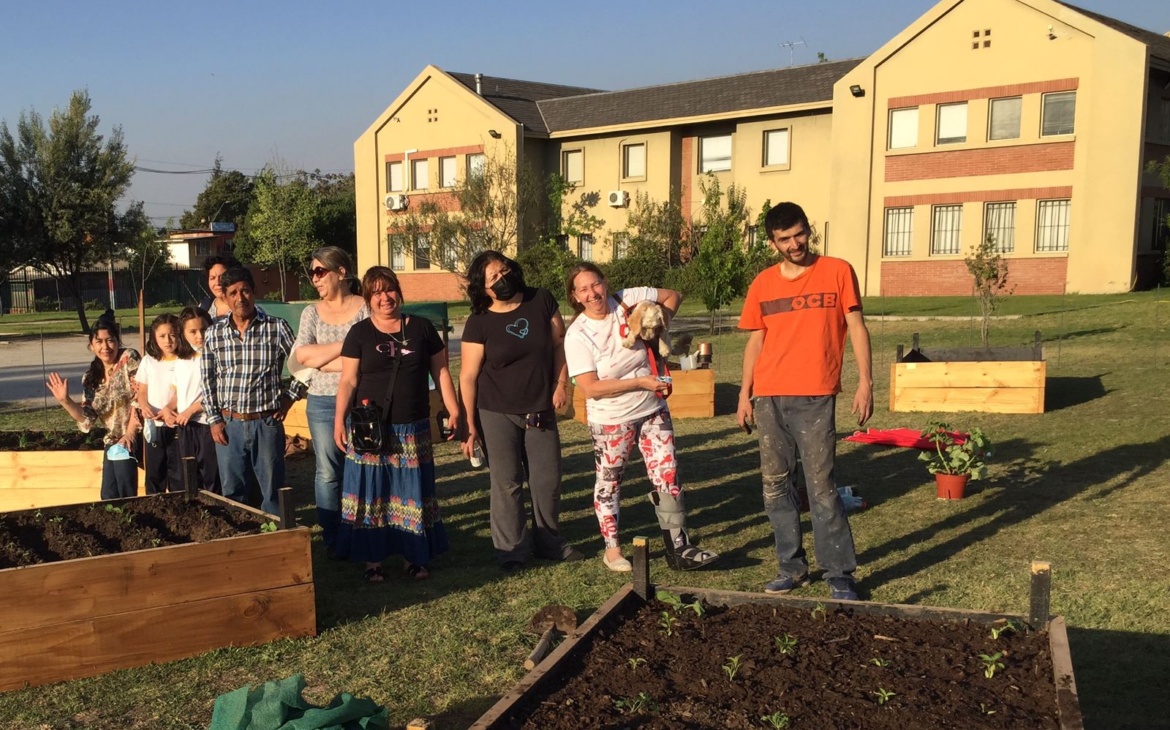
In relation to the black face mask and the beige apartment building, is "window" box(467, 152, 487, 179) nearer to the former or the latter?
the beige apartment building

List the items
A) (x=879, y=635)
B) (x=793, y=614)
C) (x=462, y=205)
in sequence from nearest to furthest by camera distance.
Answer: (x=879, y=635)
(x=793, y=614)
(x=462, y=205)

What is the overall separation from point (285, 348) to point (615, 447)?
2.06 meters

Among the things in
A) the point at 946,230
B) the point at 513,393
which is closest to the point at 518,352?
the point at 513,393

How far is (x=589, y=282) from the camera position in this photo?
18.4 feet

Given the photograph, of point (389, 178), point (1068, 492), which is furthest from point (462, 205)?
point (1068, 492)

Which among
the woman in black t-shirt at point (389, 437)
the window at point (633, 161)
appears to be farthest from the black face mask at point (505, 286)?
the window at point (633, 161)

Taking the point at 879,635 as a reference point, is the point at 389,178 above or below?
above

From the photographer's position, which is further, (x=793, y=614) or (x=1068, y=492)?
(x=1068, y=492)

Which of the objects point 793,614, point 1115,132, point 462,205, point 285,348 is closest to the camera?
Answer: point 793,614

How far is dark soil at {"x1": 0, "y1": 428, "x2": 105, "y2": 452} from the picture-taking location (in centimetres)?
775

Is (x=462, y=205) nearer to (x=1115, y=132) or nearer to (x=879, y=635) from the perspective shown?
(x=1115, y=132)

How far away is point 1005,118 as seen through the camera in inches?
1123

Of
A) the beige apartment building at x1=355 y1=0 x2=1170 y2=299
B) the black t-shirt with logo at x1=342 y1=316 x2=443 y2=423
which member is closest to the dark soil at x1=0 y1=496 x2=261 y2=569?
the black t-shirt with logo at x1=342 y1=316 x2=443 y2=423

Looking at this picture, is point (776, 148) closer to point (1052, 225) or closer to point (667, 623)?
point (1052, 225)
